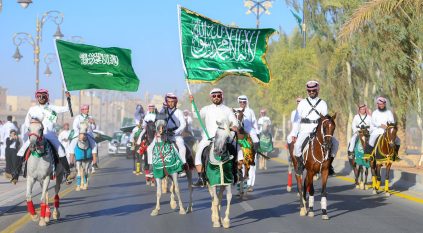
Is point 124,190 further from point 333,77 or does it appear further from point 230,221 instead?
point 333,77

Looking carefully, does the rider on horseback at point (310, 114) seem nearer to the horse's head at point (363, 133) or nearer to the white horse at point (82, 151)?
the horse's head at point (363, 133)

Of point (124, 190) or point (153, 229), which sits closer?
point (153, 229)

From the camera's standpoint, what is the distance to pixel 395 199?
757 inches

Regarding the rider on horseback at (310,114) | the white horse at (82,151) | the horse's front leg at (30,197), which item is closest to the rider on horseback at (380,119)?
the rider on horseback at (310,114)

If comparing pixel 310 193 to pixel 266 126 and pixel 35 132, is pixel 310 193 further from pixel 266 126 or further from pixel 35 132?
pixel 266 126

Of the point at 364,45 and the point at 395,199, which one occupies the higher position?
the point at 364,45

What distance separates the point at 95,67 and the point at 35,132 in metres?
4.91

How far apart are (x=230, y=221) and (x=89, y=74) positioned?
5.43 m

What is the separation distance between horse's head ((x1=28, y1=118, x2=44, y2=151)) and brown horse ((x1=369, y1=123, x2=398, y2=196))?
31.1 ft

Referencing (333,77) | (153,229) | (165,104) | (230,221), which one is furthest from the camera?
(333,77)

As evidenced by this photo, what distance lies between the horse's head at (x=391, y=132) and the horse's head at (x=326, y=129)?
5141mm

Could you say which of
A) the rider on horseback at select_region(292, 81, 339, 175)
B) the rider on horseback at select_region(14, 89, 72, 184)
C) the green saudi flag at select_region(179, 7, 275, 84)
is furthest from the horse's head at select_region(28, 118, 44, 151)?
the rider on horseback at select_region(292, 81, 339, 175)

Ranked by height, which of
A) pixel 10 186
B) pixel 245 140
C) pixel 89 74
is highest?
pixel 89 74

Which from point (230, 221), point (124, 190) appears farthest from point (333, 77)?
point (230, 221)
